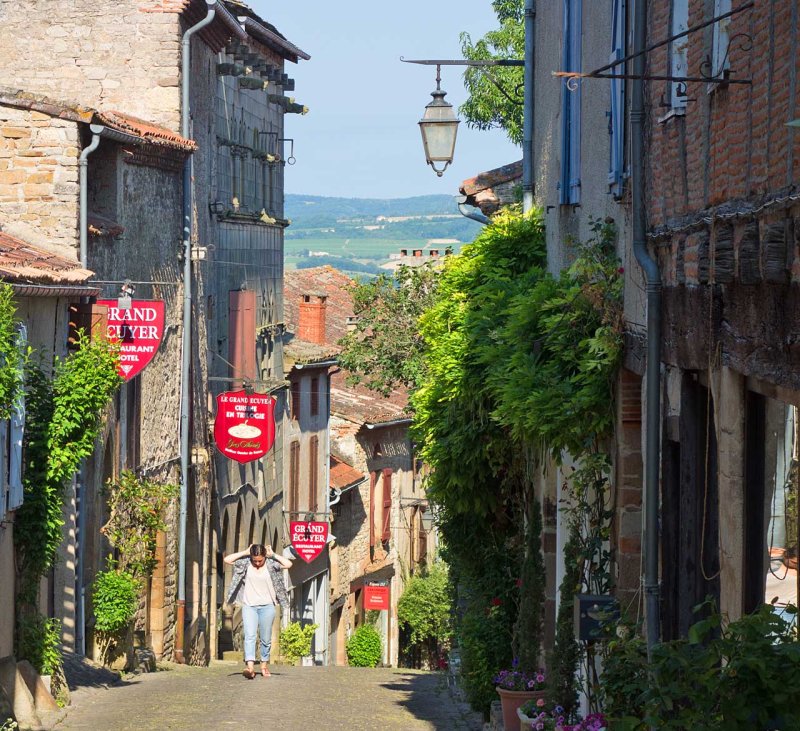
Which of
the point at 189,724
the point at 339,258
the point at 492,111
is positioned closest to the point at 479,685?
the point at 189,724

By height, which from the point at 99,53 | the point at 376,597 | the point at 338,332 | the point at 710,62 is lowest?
the point at 376,597

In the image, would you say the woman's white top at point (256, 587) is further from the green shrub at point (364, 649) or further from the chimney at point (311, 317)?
the chimney at point (311, 317)

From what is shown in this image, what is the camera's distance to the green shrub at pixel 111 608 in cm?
1738

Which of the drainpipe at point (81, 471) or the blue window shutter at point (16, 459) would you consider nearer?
the blue window shutter at point (16, 459)

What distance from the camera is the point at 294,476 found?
3391cm

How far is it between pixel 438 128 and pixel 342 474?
76.0 ft

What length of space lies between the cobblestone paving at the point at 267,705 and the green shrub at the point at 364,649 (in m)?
20.0

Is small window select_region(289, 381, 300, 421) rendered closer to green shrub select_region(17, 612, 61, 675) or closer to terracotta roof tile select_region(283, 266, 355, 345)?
terracotta roof tile select_region(283, 266, 355, 345)

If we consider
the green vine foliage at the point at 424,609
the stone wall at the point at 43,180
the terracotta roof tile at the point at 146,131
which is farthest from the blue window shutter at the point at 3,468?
the green vine foliage at the point at 424,609

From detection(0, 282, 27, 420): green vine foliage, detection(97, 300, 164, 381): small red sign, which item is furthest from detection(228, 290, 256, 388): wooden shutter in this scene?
detection(0, 282, 27, 420): green vine foliage

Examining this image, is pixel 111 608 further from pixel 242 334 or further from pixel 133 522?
pixel 242 334

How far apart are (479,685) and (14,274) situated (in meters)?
5.74

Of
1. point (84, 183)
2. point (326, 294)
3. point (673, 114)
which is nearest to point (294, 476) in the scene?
point (326, 294)

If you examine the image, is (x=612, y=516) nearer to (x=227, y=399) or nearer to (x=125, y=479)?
(x=125, y=479)
